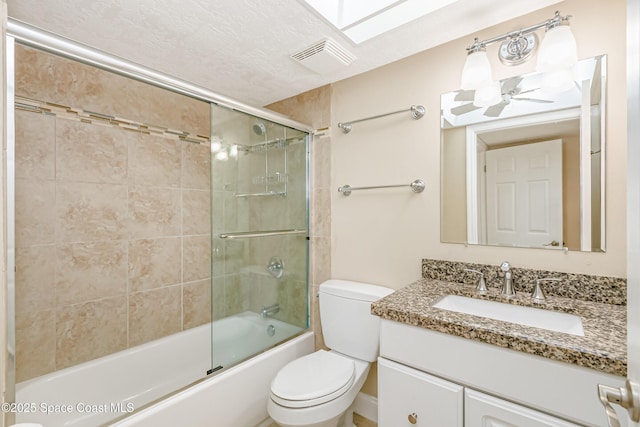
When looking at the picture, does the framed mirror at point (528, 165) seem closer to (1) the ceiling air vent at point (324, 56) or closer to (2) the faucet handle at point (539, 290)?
(2) the faucet handle at point (539, 290)

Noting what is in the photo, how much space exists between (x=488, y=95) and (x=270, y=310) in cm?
178

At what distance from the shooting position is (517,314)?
3.93 ft

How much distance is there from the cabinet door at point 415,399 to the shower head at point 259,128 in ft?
4.67

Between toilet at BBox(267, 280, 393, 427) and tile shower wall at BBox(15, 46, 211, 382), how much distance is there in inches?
42.8

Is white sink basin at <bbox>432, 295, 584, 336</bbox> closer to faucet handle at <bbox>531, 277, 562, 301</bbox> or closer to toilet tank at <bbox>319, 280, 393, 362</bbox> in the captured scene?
faucet handle at <bbox>531, 277, 562, 301</bbox>

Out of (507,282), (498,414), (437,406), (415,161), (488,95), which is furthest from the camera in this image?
(415,161)

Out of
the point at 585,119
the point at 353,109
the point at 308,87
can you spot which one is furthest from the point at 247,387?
the point at 585,119

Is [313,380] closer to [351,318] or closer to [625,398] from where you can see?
[351,318]

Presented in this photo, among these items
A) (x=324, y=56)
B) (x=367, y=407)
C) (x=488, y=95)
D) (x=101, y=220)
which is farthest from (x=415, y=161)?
(x=101, y=220)

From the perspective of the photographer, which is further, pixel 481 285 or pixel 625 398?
pixel 481 285

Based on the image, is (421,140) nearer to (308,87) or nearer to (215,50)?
(308,87)

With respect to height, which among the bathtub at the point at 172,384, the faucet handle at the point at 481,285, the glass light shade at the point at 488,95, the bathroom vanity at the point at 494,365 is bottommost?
the bathtub at the point at 172,384

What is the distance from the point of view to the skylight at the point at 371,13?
4.23ft

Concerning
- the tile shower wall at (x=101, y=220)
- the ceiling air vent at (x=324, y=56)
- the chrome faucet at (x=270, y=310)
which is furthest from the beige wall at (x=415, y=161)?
the tile shower wall at (x=101, y=220)
